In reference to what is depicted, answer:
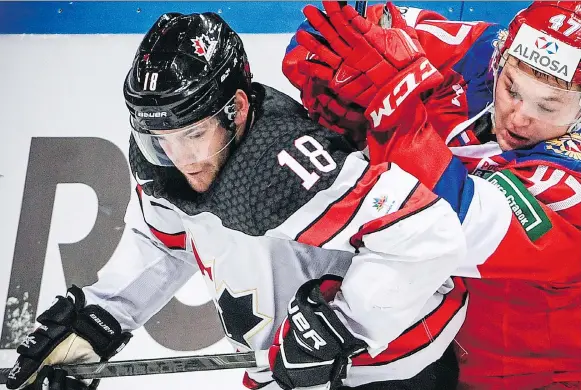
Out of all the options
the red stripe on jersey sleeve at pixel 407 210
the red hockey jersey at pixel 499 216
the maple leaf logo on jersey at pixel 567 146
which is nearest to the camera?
the red stripe on jersey sleeve at pixel 407 210

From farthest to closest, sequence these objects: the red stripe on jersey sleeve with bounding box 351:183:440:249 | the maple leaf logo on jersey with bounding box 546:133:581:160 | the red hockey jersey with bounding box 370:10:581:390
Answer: the maple leaf logo on jersey with bounding box 546:133:581:160
the red hockey jersey with bounding box 370:10:581:390
the red stripe on jersey sleeve with bounding box 351:183:440:249

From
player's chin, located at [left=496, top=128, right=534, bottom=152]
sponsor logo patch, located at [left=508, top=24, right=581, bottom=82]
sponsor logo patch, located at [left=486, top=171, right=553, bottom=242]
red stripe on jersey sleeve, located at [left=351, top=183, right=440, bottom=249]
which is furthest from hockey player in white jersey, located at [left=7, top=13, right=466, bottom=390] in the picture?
sponsor logo patch, located at [left=508, top=24, right=581, bottom=82]

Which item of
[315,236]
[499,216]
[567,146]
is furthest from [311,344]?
[567,146]

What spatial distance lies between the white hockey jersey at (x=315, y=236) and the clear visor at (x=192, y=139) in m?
0.04

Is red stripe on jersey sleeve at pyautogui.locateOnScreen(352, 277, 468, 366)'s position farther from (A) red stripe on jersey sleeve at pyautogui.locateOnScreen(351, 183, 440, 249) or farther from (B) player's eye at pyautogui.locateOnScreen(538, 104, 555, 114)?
(B) player's eye at pyautogui.locateOnScreen(538, 104, 555, 114)

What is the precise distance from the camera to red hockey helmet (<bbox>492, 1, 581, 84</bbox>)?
1334 millimetres

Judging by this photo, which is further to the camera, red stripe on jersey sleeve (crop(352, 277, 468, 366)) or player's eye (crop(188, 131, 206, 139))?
red stripe on jersey sleeve (crop(352, 277, 468, 366))

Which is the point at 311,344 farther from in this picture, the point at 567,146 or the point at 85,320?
the point at 567,146

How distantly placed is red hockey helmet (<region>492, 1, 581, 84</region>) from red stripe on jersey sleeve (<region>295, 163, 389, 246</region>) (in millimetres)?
399

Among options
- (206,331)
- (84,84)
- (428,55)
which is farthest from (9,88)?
(428,55)

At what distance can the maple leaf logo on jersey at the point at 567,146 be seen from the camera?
1.32 m

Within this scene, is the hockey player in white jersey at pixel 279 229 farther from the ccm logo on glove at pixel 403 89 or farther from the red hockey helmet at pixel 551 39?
the red hockey helmet at pixel 551 39

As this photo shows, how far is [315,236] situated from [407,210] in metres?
0.13

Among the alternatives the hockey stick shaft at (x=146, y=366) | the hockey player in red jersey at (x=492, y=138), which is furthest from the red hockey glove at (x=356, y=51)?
the hockey stick shaft at (x=146, y=366)
